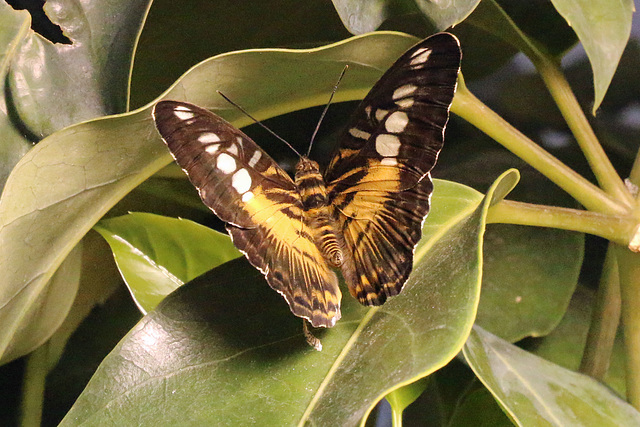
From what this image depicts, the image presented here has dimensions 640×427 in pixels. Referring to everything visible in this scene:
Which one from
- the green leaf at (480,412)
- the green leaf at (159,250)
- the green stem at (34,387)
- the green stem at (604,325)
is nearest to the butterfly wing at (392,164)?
the green leaf at (159,250)

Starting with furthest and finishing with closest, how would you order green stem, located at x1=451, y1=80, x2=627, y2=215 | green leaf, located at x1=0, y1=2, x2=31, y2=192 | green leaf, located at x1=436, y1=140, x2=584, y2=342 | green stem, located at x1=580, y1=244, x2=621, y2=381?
green leaf, located at x1=436, y1=140, x2=584, y2=342 < green stem, located at x1=580, y1=244, x2=621, y2=381 < green stem, located at x1=451, y1=80, x2=627, y2=215 < green leaf, located at x1=0, y1=2, x2=31, y2=192

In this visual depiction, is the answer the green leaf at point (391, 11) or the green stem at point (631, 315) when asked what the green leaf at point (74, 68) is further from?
the green stem at point (631, 315)

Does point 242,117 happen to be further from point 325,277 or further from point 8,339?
point 8,339

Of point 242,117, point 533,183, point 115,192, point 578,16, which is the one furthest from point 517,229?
point 115,192

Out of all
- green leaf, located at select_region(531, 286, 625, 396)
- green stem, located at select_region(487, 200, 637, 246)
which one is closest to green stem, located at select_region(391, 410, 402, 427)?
green stem, located at select_region(487, 200, 637, 246)

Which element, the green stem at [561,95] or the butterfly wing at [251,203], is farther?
the green stem at [561,95]

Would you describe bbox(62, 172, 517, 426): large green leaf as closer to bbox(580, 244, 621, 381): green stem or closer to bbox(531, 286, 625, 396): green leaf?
bbox(580, 244, 621, 381): green stem
